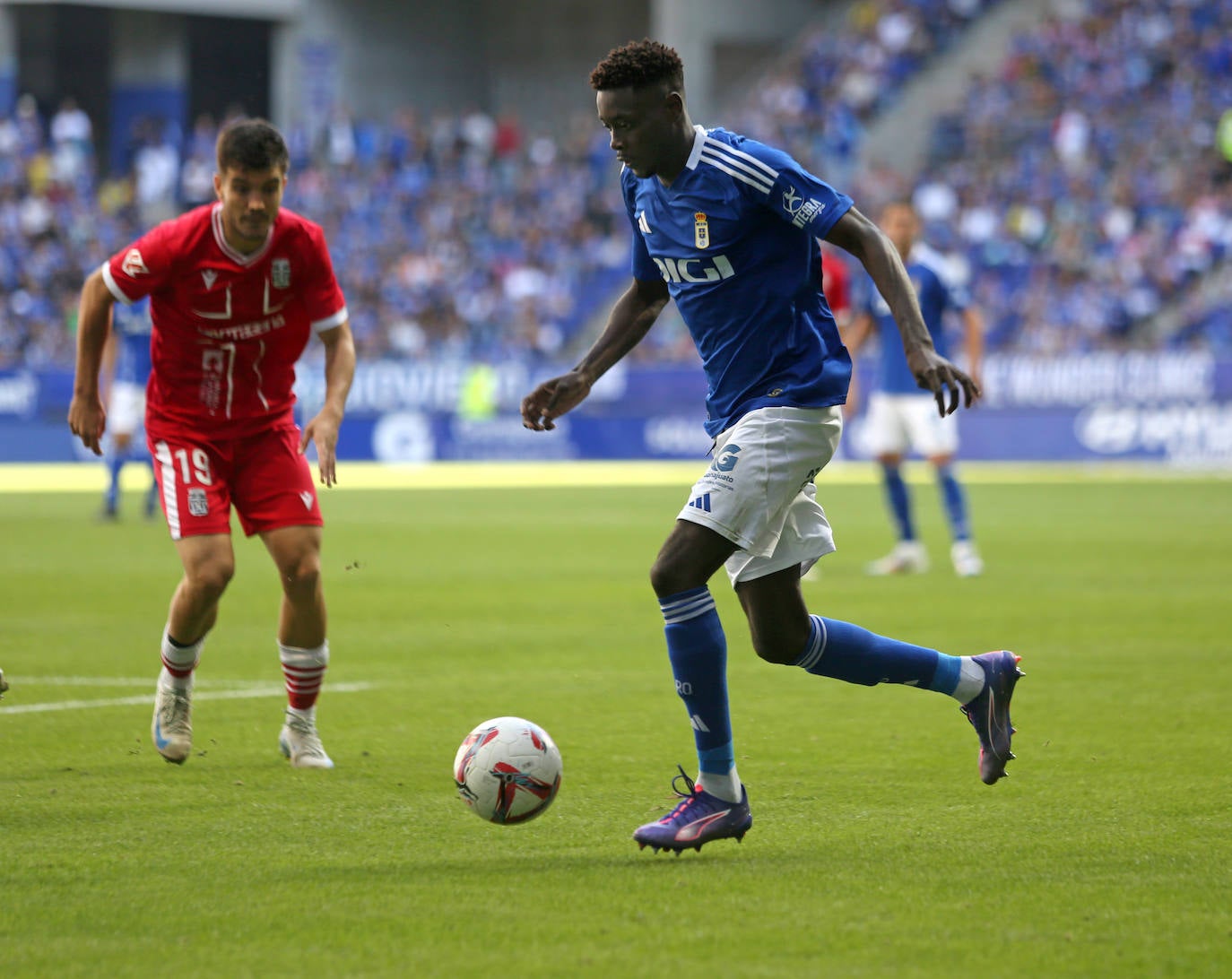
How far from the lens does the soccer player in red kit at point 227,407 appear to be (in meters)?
5.91

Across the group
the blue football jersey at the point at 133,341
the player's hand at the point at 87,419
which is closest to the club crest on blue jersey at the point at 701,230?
the player's hand at the point at 87,419

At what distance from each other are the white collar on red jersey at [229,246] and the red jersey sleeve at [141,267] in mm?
134

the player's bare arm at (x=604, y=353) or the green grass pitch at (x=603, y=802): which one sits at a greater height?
the player's bare arm at (x=604, y=353)

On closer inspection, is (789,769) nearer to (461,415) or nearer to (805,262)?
(805,262)

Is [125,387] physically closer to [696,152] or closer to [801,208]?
[696,152]

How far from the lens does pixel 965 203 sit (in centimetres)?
3141

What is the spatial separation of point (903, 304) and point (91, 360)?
2771mm

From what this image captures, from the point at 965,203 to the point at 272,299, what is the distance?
87.8 feet

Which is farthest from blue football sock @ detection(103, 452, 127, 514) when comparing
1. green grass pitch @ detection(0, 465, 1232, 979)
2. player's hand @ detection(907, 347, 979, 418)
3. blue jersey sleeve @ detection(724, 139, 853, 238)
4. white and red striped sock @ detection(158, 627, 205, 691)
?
player's hand @ detection(907, 347, 979, 418)

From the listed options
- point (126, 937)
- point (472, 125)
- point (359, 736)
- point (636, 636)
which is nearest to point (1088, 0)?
point (472, 125)

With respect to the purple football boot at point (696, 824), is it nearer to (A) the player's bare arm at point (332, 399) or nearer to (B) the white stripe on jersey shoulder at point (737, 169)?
(B) the white stripe on jersey shoulder at point (737, 169)

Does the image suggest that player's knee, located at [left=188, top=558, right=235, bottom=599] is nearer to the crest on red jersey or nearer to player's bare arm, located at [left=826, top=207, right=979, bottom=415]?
the crest on red jersey

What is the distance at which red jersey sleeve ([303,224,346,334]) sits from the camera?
6.09m

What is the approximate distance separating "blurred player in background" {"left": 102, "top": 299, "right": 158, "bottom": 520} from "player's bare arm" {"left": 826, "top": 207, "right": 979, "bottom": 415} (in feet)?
40.1
